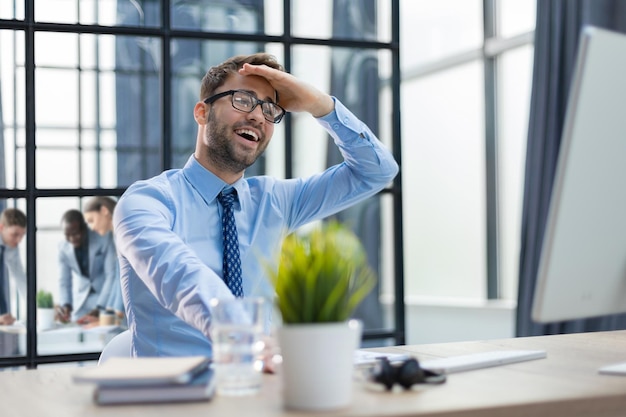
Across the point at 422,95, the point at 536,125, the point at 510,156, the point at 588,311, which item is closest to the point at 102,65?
the point at 588,311

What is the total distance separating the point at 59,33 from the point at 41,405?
1.78 metres

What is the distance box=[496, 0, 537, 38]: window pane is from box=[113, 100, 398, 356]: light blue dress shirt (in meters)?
2.61

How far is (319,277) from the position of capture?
3.83 ft

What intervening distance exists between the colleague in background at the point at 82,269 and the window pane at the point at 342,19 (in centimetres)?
95

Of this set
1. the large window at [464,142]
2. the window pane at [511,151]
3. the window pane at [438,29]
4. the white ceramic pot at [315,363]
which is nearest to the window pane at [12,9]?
the white ceramic pot at [315,363]

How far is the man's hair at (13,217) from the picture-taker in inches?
108

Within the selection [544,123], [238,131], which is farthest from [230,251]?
[544,123]

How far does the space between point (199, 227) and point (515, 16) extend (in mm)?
3392

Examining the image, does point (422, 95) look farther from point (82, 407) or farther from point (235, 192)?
point (82, 407)

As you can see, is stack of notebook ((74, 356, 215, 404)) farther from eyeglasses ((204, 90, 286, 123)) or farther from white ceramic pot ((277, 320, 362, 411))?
eyeglasses ((204, 90, 286, 123))

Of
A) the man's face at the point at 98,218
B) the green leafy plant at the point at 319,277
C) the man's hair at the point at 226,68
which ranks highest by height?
the man's hair at the point at 226,68

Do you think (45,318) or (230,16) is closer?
(45,318)

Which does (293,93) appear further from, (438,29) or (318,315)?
(438,29)

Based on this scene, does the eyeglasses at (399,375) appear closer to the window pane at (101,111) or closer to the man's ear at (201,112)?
the man's ear at (201,112)
